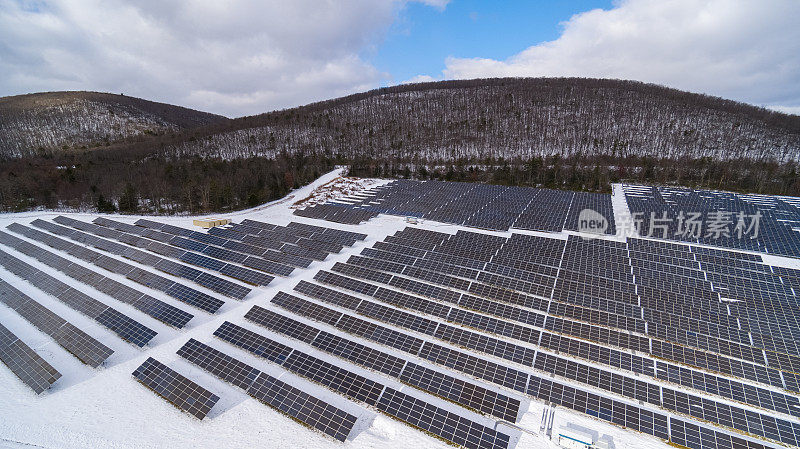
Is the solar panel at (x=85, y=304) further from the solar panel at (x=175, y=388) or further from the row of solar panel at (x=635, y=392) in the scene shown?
A: the row of solar panel at (x=635, y=392)

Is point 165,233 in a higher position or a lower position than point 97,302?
higher

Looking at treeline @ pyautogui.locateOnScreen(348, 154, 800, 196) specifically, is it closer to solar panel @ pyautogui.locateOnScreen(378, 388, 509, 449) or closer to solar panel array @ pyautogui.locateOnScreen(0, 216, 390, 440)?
solar panel array @ pyautogui.locateOnScreen(0, 216, 390, 440)

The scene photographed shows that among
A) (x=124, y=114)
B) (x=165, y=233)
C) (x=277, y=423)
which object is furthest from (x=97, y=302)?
(x=124, y=114)

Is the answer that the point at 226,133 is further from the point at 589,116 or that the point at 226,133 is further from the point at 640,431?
the point at 589,116

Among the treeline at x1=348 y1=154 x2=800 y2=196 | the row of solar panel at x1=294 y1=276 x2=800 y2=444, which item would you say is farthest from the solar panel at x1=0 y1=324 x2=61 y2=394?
the treeline at x1=348 y1=154 x2=800 y2=196

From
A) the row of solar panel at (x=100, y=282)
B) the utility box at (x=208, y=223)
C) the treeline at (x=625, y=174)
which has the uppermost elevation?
the treeline at (x=625, y=174)

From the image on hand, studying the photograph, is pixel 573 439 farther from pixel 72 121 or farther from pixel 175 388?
pixel 72 121

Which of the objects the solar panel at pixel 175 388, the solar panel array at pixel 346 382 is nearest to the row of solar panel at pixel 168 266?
the solar panel array at pixel 346 382
